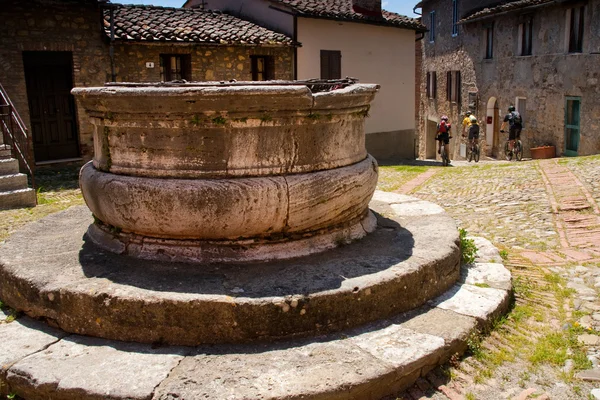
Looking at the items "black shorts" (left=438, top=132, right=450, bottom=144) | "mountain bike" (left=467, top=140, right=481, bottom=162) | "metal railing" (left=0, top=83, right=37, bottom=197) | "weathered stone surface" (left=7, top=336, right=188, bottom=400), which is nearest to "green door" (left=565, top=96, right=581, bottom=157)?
"mountain bike" (left=467, top=140, right=481, bottom=162)

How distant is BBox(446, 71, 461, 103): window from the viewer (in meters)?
26.4

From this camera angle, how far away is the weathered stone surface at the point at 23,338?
3355 mm

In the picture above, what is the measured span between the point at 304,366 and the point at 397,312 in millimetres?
947

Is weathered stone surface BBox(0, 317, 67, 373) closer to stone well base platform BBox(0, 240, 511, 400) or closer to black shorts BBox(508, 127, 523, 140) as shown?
stone well base platform BBox(0, 240, 511, 400)

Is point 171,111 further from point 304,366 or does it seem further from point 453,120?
point 453,120

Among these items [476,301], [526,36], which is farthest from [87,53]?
[526,36]

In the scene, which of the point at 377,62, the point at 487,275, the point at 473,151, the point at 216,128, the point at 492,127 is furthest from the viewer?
the point at 492,127

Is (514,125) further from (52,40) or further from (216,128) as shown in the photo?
(216,128)

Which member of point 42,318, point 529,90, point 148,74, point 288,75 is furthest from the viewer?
point 529,90

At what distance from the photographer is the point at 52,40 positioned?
1311 centimetres

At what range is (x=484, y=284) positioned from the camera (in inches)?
176

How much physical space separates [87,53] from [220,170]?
11206 millimetres

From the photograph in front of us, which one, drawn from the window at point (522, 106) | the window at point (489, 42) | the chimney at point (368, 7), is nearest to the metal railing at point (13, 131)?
the chimney at point (368, 7)

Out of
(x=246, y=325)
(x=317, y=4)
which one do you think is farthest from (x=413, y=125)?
(x=246, y=325)
